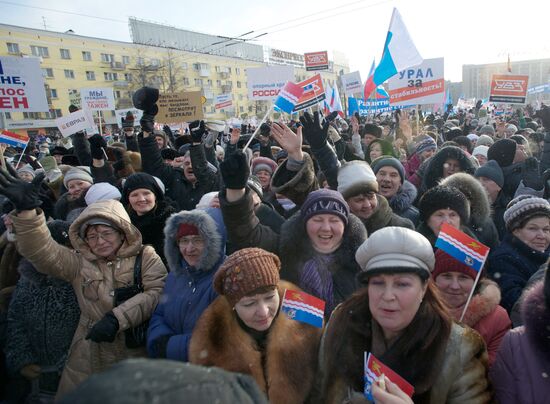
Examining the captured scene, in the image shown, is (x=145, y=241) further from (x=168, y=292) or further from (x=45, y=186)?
(x=45, y=186)

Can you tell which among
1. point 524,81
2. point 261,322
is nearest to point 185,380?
point 261,322

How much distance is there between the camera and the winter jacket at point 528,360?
1505 mm

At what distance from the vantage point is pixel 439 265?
2.25m

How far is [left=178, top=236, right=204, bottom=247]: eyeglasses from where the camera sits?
264cm

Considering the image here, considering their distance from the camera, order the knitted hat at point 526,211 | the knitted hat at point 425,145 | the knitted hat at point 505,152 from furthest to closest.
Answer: the knitted hat at point 425,145 < the knitted hat at point 505,152 < the knitted hat at point 526,211

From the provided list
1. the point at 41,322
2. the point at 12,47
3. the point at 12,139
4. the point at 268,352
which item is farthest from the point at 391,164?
the point at 12,47

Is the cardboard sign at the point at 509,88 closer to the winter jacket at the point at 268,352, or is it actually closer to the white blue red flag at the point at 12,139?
the winter jacket at the point at 268,352

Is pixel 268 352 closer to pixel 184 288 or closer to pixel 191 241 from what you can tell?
pixel 184 288

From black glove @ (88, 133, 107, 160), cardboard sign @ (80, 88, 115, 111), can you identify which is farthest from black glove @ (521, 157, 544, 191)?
cardboard sign @ (80, 88, 115, 111)

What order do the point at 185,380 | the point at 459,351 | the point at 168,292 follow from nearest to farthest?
1. the point at 185,380
2. the point at 459,351
3. the point at 168,292

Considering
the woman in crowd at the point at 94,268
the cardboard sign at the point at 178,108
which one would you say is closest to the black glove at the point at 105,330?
the woman in crowd at the point at 94,268

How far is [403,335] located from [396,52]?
756 centimetres

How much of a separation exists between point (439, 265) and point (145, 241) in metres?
2.60

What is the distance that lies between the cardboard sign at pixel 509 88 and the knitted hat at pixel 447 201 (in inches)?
383
